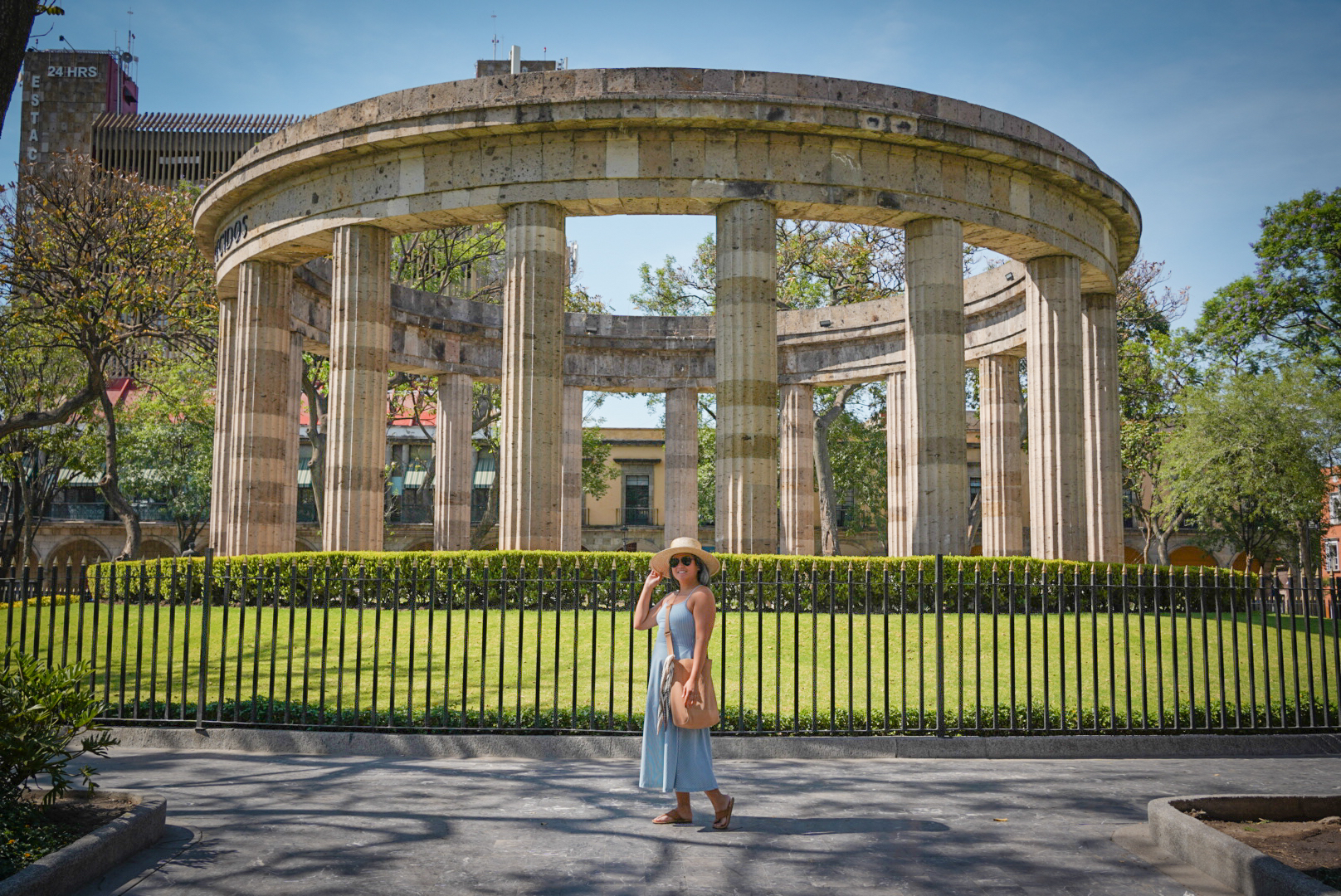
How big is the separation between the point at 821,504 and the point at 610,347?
971 centimetres

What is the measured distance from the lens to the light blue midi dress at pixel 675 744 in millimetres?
6484

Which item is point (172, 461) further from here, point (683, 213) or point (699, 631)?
point (699, 631)

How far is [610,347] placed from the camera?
93.0 feet

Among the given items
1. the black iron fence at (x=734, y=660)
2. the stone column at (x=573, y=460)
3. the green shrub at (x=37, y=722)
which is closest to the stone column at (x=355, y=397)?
the black iron fence at (x=734, y=660)

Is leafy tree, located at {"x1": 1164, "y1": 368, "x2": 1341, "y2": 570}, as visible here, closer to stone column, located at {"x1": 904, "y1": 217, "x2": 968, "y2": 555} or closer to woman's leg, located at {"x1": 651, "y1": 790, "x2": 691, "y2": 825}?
stone column, located at {"x1": 904, "y1": 217, "x2": 968, "y2": 555}

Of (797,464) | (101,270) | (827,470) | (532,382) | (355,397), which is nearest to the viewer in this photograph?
(532,382)

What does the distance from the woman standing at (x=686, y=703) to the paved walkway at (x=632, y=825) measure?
0.22 m

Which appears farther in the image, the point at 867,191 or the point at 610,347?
the point at 610,347

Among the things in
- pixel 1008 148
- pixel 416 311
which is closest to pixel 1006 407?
pixel 1008 148

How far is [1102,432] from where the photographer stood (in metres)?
A: 21.1

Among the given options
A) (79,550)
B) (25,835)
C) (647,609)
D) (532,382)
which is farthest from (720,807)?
(79,550)

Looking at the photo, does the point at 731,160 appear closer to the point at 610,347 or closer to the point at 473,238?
the point at 610,347

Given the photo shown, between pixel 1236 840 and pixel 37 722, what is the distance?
265 inches

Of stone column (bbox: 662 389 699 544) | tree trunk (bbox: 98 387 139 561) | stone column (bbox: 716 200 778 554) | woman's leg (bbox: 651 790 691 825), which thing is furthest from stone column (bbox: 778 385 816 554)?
woman's leg (bbox: 651 790 691 825)
